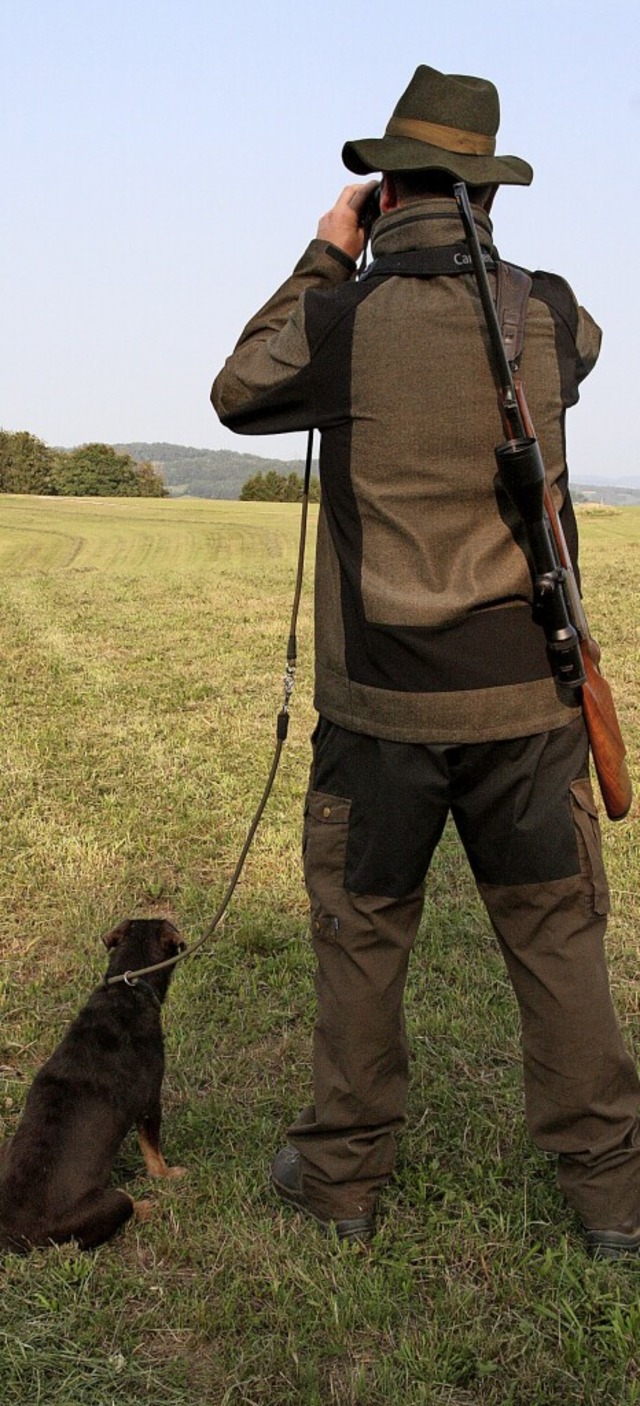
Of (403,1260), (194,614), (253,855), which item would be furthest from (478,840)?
(194,614)

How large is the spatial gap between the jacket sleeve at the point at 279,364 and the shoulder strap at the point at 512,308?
17.6 inches

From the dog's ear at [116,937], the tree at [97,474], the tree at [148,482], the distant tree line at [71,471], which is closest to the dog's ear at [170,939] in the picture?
the dog's ear at [116,937]

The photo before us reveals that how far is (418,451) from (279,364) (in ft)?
1.33

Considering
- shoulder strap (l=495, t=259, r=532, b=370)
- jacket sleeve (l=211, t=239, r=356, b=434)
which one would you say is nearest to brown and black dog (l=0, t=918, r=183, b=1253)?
jacket sleeve (l=211, t=239, r=356, b=434)

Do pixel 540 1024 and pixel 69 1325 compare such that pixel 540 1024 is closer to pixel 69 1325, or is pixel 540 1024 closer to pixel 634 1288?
pixel 634 1288

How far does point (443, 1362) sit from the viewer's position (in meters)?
2.75

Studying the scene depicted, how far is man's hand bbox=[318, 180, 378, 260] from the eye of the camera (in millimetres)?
3039

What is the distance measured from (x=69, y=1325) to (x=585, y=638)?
208cm

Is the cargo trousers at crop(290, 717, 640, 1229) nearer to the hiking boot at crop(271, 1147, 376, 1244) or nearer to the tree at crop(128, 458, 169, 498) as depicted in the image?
the hiking boot at crop(271, 1147, 376, 1244)

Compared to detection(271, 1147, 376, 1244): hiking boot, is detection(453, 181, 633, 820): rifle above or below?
above

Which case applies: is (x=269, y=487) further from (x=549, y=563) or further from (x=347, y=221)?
(x=549, y=563)

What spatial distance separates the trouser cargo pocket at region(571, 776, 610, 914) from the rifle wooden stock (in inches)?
3.1

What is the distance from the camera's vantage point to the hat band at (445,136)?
2.84 metres

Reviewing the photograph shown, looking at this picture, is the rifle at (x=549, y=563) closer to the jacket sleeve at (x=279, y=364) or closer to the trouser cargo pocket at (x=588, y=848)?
the trouser cargo pocket at (x=588, y=848)
